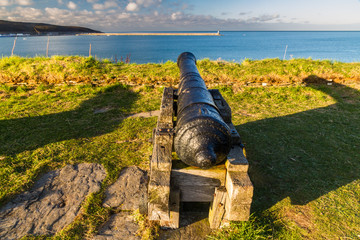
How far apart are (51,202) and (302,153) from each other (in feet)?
15.7

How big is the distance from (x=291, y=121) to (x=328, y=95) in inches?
134

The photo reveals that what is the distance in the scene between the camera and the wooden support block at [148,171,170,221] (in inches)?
101

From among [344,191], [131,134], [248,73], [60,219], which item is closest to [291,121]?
[344,191]

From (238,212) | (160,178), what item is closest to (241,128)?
(238,212)

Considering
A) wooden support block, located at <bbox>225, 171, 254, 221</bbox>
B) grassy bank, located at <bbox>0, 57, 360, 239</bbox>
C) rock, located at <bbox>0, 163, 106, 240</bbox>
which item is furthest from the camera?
grassy bank, located at <bbox>0, 57, 360, 239</bbox>

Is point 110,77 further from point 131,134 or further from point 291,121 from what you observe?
point 291,121

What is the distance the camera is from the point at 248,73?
9.72m

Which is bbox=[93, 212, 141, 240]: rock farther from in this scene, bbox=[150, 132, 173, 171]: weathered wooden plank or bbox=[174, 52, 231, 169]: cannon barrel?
bbox=[174, 52, 231, 169]: cannon barrel

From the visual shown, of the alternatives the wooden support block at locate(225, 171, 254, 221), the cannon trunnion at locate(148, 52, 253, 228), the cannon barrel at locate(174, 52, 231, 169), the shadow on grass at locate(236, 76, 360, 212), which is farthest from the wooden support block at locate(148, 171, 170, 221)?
the shadow on grass at locate(236, 76, 360, 212)

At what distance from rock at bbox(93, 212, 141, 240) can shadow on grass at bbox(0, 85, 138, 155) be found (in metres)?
2.84

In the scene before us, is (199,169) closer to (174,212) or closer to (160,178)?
(160,178)

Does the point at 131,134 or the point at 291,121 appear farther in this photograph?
the point at 291,121

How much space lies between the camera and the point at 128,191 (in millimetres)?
3576

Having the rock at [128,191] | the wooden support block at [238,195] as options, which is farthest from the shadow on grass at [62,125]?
the wooden support block at [238,195]
